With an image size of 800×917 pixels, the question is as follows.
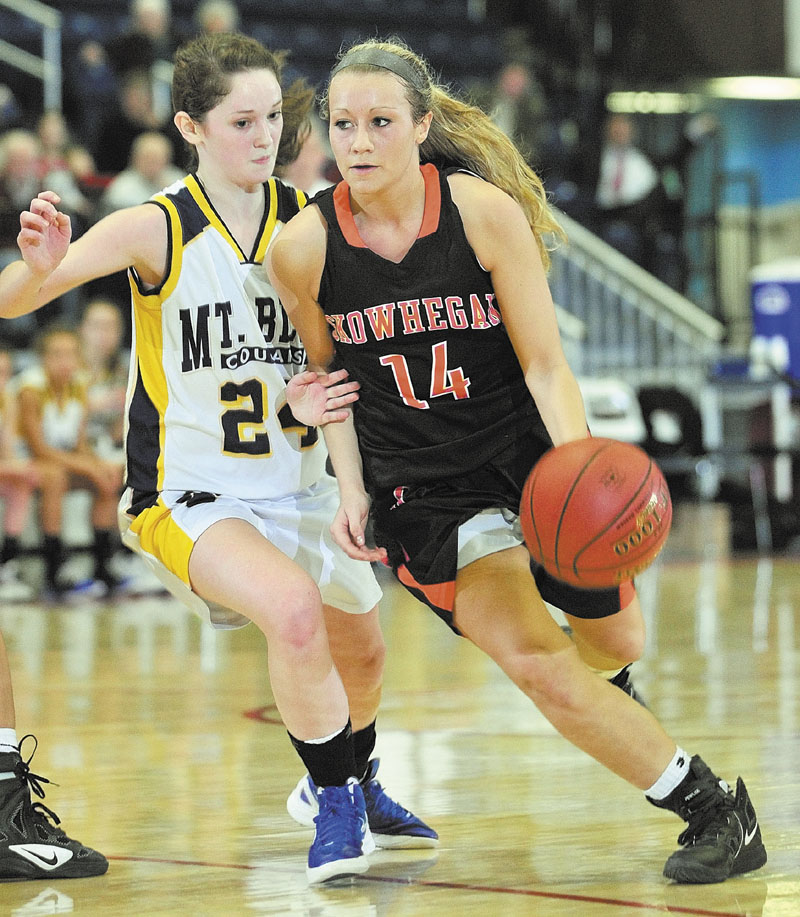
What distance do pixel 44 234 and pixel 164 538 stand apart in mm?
640

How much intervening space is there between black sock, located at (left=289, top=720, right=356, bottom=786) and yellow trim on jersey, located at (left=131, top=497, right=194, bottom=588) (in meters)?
0.40

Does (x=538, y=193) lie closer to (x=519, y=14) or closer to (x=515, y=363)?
(x=515, y=363)

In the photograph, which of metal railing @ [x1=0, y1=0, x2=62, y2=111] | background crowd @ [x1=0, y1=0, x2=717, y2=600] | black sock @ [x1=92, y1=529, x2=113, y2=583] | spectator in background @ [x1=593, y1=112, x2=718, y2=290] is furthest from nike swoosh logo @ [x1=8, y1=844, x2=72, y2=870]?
spectator in background @ [x1=593, y1=112, x2=718, y2=290]

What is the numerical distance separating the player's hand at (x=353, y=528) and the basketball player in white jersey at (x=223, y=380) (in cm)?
11

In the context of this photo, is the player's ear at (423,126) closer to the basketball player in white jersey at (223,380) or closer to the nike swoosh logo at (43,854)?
the basketball player in white jersey at (223,380)

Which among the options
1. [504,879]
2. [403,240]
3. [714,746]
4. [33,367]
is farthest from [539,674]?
[33,367]

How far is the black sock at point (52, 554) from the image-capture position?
7.84 m

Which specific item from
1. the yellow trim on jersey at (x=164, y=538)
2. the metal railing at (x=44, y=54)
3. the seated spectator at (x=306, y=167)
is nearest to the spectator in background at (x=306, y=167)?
the seated spectator at (x=306, y=167)

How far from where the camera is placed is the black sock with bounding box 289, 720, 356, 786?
9.45 ft

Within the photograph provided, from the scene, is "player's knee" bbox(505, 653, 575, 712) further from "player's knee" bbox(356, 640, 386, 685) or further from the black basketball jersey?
"player's knee" bbox(356, 640, 386, 685)

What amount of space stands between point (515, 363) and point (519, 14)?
12.8 m

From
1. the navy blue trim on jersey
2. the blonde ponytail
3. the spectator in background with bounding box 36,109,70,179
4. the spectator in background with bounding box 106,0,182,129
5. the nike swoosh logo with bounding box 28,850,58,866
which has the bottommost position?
the nike swoosh logo with bounding box 28,850,58,866

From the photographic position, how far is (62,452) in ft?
25.8

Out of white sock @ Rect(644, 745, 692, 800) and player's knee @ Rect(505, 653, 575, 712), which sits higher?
player's knee @ Rect(505, 653, 575, 712)
